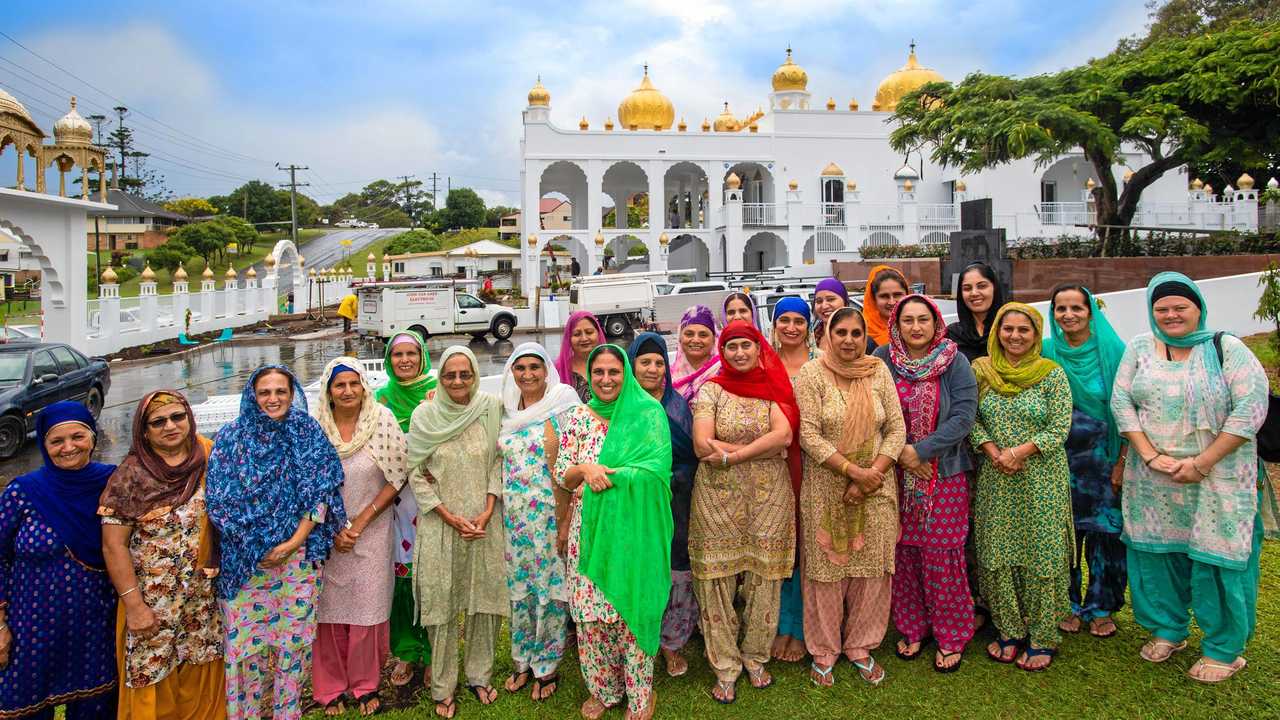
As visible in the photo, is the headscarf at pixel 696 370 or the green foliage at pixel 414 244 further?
the green foliage at pixel 414 244

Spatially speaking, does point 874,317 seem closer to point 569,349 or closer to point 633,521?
point 569,349

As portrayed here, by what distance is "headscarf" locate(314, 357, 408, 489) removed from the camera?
10.1ft

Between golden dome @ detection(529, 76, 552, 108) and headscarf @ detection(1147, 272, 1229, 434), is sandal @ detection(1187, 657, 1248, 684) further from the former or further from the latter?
golden dome @ detection(529, 76, 552, 108)

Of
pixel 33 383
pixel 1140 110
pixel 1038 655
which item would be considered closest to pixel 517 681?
pixel 1038 655

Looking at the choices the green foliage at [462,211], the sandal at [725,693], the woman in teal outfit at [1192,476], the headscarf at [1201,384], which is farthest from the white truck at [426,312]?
the green foliage at [462,211]

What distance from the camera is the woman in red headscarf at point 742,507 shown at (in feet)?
10.1

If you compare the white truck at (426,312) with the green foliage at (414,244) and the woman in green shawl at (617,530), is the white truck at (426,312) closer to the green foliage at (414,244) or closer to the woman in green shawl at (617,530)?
the woman in green shawl at (617,530)

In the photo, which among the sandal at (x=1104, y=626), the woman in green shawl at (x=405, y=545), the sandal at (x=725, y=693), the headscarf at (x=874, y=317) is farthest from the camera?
the headscarf at (x=874, y=317)

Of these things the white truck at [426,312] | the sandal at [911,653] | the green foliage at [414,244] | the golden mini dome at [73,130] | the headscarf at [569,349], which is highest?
the green foliage at [414,244]

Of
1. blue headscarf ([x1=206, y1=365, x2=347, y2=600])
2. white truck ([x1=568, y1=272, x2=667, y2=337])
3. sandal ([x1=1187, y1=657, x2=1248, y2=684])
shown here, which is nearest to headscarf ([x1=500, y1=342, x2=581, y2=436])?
blue headscarf ([x1=206, y1=365, x2=347, y2=600])

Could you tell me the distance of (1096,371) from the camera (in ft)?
11.1

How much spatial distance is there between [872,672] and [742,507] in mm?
870

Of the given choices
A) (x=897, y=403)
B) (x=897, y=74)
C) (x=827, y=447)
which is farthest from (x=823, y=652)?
(x=897, y=74)

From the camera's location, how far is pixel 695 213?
101ft
